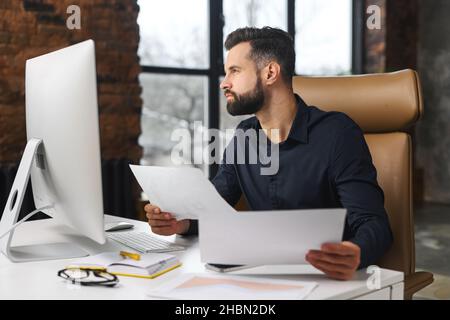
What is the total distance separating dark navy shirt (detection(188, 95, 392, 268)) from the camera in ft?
4.52

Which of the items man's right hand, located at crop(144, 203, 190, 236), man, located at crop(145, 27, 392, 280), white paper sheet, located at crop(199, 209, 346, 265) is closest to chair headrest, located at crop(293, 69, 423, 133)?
man, located at crop(145, 27, 392, 280)

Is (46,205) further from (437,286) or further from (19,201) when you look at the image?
(437,286)

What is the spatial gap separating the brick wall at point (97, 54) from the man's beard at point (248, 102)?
1.81m

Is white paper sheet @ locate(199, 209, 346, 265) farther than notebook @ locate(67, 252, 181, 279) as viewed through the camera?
No

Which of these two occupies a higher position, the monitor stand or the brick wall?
the brick wall

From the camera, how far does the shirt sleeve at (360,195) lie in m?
1.25

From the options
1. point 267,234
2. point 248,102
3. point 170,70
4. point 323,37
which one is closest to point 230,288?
point 267,234

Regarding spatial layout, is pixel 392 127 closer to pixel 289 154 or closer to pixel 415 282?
pixel 289 154

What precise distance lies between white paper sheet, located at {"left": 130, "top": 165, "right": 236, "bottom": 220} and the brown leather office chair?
647 millimetres

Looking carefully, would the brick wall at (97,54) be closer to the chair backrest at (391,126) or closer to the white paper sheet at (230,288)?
the chair backrest at (391,126)

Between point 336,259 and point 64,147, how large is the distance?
2.05 feet

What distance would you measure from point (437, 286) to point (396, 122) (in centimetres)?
183

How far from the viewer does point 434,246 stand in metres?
4.16

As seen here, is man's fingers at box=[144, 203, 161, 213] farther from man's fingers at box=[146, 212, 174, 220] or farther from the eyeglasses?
the eyeglasses
